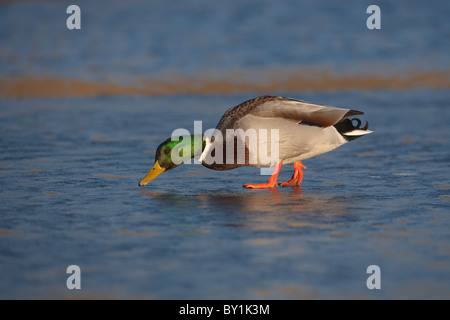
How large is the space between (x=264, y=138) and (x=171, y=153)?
2.27 ft

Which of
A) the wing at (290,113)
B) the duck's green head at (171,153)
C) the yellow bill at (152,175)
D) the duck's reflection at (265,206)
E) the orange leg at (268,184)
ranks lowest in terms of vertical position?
the duck's reflection at (265,206)

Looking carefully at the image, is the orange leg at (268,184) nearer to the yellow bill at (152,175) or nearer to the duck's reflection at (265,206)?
the duck's reflection at (265,206)

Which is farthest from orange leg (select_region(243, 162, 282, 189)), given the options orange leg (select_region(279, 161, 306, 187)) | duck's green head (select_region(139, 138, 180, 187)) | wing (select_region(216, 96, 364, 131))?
duck's green head (select_region(139, 138, 180, 187))

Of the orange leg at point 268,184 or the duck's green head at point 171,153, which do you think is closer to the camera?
the duck's green head at point 171,153

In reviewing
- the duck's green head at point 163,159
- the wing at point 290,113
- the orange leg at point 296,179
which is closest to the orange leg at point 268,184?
the orange leg at point 296,179

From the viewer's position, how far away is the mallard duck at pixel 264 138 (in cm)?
551

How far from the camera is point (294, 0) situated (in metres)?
21.6

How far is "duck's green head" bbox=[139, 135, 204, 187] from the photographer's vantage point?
5.49 meters

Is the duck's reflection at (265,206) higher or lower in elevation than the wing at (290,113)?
lower

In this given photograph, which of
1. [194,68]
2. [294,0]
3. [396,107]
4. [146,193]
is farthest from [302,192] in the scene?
[294,0]

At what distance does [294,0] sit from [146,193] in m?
17.1

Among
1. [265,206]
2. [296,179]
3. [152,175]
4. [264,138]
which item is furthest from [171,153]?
[296,179]

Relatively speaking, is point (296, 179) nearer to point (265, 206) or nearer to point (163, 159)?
point (265, 206)
